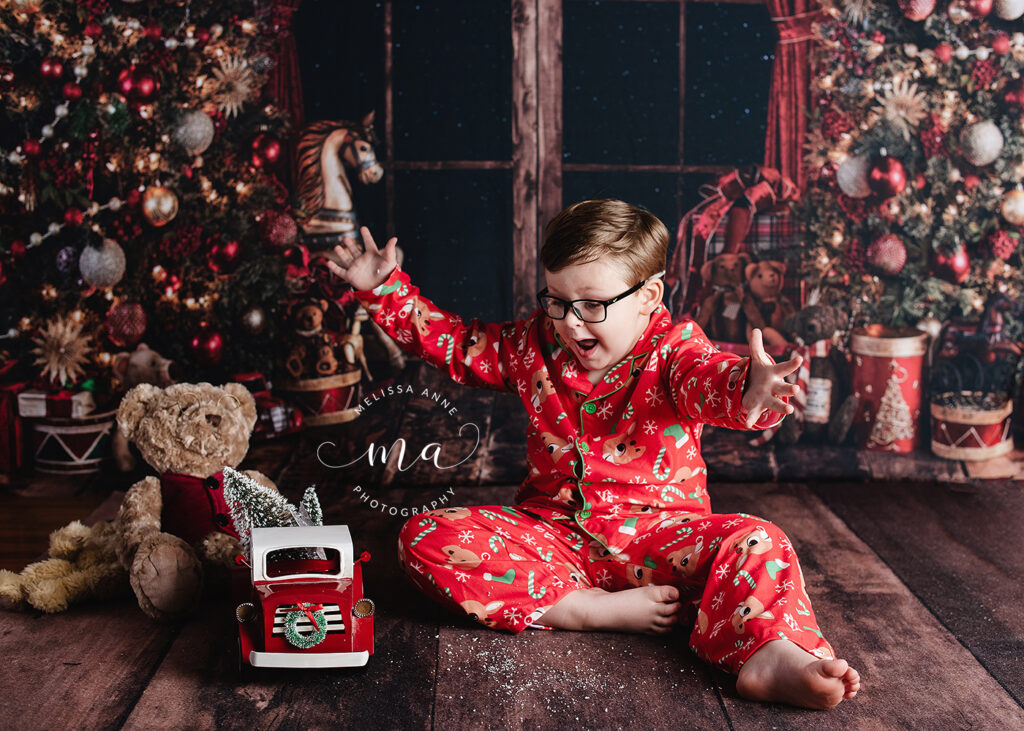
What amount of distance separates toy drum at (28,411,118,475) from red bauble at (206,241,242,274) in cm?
40

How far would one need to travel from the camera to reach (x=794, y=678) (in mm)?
1145

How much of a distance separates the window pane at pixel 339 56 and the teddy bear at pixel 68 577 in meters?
1.00

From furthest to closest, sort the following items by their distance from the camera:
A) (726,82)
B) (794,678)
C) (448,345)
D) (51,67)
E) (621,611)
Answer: (726,82), (51,67), (448,345), (621,611), (794,678)

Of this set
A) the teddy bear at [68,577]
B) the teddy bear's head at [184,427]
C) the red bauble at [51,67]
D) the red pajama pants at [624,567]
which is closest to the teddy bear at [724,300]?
the red pajama pants at [624,567]

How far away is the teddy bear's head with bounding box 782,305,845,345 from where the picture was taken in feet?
7.00

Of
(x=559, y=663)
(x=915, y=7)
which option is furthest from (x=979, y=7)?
(x=559, y=663)

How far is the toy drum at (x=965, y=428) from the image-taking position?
84.6 inches

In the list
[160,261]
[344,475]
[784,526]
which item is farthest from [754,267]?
[160,261]

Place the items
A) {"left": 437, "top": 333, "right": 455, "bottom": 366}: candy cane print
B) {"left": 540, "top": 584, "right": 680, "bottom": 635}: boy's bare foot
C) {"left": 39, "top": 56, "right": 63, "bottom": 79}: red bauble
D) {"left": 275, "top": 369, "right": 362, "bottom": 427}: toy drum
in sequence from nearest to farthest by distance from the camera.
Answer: {"left": 540, "top": 584, "right": 680, "bottom": 635}: boy's bare foot < {"left": 437, "top": 333, "right": 455, "bottom": 366}: candy cane print < {"left": 39, "top": 56, "right": 63, "bottom": 79}: red bauble < {"left": 275, "top": 369, "right": 362, "bottom": 427}: toy drum

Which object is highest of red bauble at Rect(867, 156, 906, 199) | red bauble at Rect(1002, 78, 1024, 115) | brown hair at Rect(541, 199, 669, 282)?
red bauble at Rect(1002, 78, 1024, 115)

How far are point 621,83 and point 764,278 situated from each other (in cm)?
55

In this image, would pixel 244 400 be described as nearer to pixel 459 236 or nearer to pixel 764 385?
pixel 459 236

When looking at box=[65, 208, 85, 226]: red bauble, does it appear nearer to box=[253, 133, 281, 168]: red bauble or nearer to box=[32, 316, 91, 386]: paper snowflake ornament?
box=[32, 316, 91, 386]: paper snowflake ornament

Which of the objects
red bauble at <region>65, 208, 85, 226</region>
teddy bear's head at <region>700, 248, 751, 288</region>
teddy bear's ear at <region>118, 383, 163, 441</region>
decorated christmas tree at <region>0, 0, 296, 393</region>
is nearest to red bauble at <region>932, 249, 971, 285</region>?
teddy bear's head at <region>700, 248, 751, 288</region>
